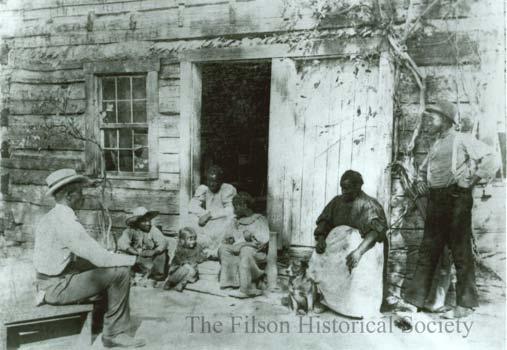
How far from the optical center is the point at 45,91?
211 inches

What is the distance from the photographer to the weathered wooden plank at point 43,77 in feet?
17.4

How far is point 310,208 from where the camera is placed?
15.6 ft

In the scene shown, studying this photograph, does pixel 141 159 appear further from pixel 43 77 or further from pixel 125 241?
pixel 43 77

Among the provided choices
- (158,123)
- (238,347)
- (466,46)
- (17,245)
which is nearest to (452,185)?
(466,46)

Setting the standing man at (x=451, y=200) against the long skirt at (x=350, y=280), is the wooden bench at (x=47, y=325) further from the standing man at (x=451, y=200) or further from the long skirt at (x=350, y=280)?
the standing man at (x=451, y=200)

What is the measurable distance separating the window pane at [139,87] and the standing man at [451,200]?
3.02 metres

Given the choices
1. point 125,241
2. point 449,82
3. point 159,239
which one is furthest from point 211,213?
point 449,82

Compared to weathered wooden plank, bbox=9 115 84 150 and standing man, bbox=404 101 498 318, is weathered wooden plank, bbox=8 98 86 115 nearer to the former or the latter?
weathered wooden plank, bbox=9 115 84 150

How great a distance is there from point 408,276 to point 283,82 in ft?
7.59

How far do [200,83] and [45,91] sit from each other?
1905 mm

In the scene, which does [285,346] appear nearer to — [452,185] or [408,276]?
[408,276]

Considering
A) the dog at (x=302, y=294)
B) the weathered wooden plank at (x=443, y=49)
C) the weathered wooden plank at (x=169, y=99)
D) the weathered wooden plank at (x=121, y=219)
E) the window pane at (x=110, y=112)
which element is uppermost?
the weathered wooden plank at (x=443, y=49)

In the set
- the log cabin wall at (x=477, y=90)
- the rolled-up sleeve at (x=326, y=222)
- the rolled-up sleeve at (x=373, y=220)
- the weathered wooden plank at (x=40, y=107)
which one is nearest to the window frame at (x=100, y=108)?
the weathered wooden plank at (x=40, y=107)

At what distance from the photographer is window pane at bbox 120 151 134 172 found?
5203 millimetres
